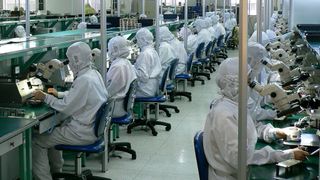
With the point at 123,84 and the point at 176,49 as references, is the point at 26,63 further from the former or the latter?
the point at 176,49

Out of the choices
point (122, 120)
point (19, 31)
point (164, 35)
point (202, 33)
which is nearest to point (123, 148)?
point (122, 120)

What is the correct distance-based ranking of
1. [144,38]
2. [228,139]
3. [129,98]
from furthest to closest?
[144,38] → [129,98] → [228,139]

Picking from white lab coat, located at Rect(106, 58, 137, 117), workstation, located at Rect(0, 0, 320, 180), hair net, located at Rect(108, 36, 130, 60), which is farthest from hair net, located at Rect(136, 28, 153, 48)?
white lab coat, located at Rect(106, 58, 137, 117)

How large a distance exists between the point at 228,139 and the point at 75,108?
5.62 feet

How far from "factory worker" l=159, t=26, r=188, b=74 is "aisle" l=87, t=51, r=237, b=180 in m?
1.04

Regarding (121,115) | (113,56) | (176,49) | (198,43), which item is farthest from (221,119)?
(198,43)

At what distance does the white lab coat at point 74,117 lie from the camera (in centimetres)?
386

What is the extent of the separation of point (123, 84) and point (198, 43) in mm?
4913

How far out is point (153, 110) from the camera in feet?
23.2

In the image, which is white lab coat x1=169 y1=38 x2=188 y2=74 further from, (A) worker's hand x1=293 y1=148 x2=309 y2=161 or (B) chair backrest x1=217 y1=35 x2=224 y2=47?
(A) worker's hand x1=293 y1=148 x2=309 y2=161

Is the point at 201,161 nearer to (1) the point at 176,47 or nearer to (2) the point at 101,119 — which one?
(2) the point at 101,119

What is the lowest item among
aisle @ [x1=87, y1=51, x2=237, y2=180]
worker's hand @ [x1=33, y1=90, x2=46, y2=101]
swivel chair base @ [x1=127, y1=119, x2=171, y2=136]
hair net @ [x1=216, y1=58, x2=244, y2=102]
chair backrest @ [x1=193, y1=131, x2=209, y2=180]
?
aisle @ [x1=87, y1=51, x2=237, y2=180]

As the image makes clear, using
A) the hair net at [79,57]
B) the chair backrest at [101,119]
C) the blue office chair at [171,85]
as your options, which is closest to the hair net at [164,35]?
the blue office chair at [171,85]

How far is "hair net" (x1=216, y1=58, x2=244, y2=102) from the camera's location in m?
2.64
